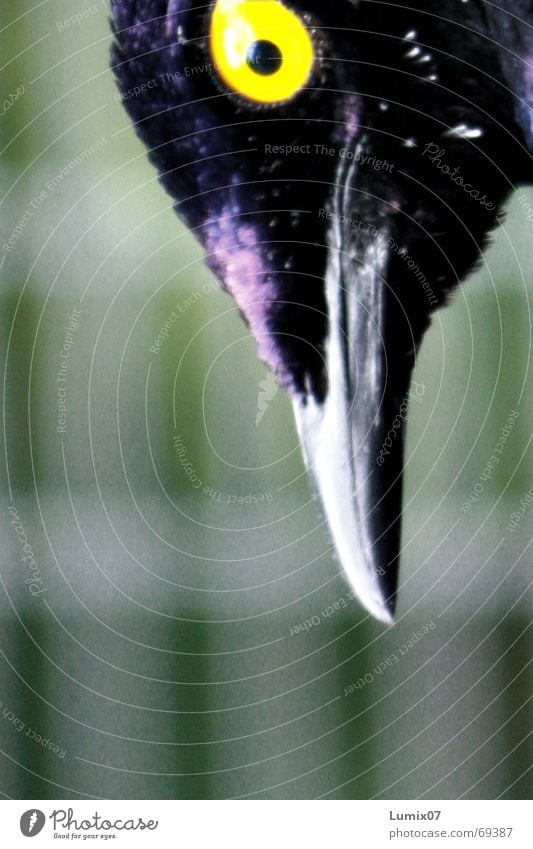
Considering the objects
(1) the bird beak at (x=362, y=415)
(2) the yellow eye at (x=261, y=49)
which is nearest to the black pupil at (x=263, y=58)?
(2) the yellow eye at (x=261, y=49)

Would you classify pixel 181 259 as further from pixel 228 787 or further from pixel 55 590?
pixel 228 787

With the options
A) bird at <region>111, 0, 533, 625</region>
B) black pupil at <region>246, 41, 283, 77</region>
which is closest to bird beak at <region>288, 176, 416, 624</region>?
bird at <region>111, 0, 533, 625</region>

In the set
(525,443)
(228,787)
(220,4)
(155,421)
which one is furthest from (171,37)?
(228,787)

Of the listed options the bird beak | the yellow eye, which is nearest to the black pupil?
the yellow eye

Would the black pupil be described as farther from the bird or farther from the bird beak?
the bird beak

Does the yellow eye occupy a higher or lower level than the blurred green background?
higher
